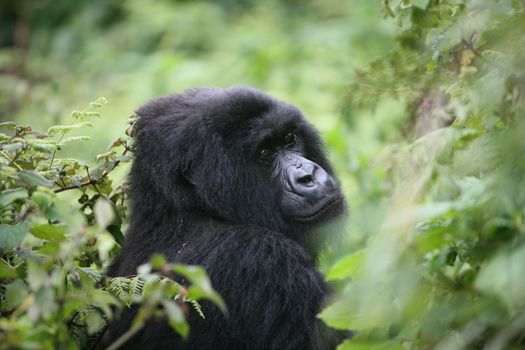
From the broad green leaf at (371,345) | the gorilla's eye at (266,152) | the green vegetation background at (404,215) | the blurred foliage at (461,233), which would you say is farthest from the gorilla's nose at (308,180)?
the broad green leaf at (371,345)

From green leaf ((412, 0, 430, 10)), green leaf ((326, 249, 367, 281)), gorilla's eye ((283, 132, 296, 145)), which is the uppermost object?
green leaf ((412, 0, 430, 10))

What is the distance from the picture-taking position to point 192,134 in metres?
3.17

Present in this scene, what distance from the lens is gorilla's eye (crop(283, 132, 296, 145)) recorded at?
3.42m

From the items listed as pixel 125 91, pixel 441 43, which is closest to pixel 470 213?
pixel 441 43

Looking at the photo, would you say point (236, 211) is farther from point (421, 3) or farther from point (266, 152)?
point (421, 3)

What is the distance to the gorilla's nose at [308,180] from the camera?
322cm

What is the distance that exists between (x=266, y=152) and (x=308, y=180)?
9.5 inches

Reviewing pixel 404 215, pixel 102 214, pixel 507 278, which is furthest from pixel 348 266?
pixel 102 214

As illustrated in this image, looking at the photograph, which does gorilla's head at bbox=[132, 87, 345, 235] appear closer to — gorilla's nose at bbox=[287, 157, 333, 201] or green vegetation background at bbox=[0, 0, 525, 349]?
gorilla's nose at bbox=[287, 157, 333, 201]

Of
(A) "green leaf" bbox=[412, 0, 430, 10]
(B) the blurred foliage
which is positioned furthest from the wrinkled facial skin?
(A) "green leaf" bbox=[412, 0, 430, 10]

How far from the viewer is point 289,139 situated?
11.3 feet

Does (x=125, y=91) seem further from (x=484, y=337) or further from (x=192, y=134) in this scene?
(x=484, y=337)

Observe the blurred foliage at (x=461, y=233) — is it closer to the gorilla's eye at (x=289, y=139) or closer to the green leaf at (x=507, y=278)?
the green leaf at (x=507, y=278)

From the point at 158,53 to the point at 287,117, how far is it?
19.9ft
